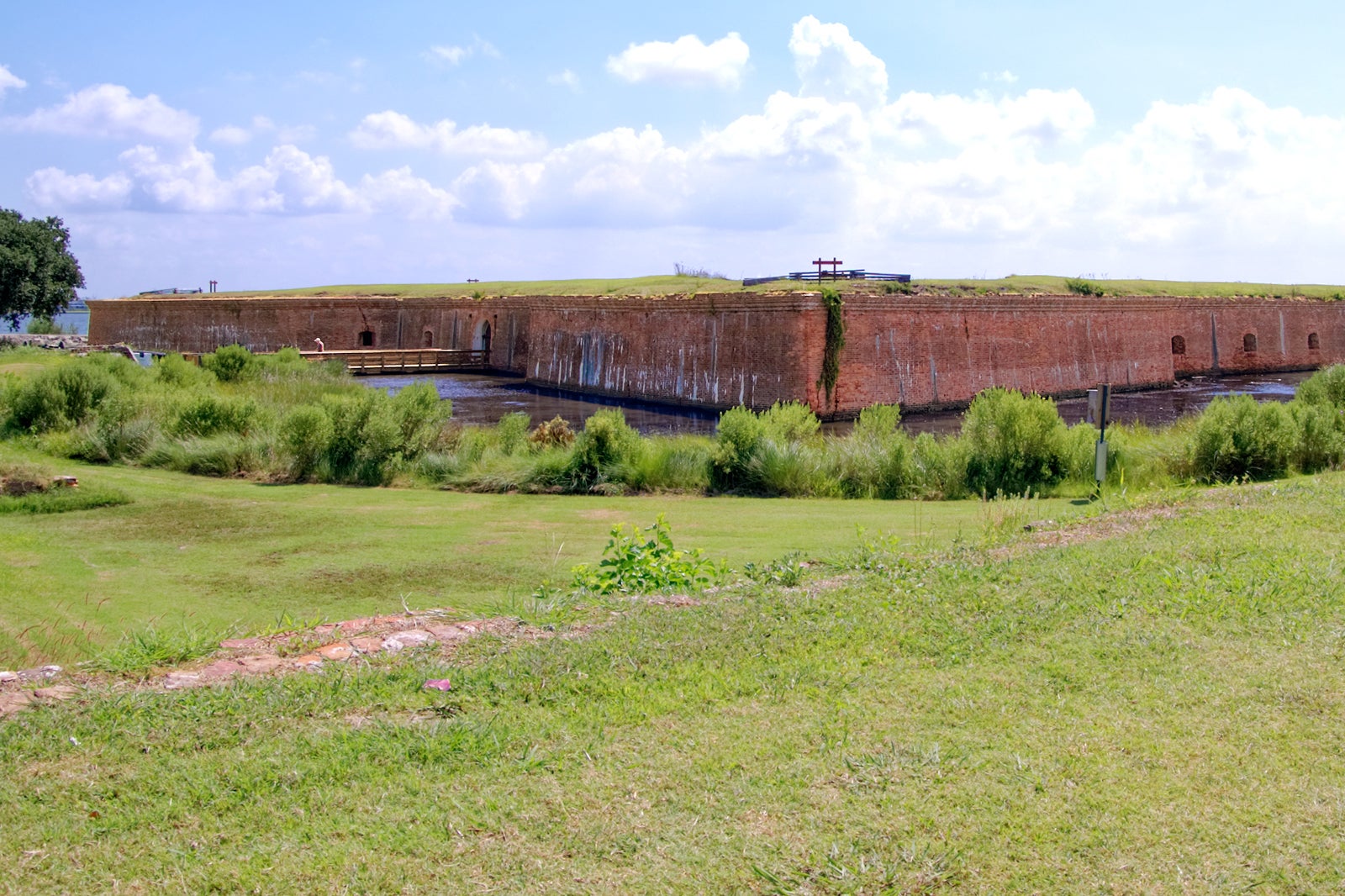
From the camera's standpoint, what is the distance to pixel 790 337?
79.3ft

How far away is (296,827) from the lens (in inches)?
143

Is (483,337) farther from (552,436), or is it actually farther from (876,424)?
(876,424)

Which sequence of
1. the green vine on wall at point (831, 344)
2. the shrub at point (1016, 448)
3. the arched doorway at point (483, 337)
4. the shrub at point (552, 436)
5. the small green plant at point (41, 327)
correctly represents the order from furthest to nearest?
the small green plant at point (41, 327), the arched doorway at point (483, 337), the green vine on wall at point (831, 344), the shrub at point (552, 436), the shrub at point (1016, 448)

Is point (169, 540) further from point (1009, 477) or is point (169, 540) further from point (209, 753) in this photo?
point (1009, 477)

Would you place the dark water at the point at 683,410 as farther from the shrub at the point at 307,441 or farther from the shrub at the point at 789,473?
the shrub at the point at 789,473

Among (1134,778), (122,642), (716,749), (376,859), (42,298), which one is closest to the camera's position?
(376,859)

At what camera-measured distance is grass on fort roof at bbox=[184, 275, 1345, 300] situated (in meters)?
33.8

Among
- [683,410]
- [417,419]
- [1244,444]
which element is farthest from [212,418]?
[1244,444]

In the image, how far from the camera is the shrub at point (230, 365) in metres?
25.4

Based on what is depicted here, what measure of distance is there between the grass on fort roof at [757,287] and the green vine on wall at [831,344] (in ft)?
11.1

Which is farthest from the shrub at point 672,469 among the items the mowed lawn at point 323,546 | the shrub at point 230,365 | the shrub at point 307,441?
the shrub at point 230,365

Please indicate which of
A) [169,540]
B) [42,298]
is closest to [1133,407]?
[169,540]

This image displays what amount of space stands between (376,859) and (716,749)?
1347mm

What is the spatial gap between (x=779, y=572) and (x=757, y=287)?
75.7 ft
